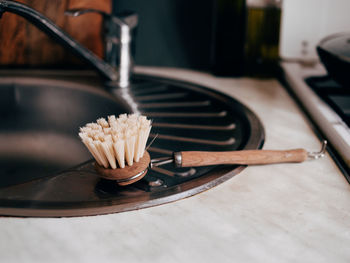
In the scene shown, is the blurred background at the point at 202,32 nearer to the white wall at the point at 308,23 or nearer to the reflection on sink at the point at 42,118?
the white wall at the point at 308,23

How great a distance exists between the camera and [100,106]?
3.33ft

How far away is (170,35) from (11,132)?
548 mm

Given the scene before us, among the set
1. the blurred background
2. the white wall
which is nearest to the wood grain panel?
the blurred background

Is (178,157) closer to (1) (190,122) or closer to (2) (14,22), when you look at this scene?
(1) (190,122)

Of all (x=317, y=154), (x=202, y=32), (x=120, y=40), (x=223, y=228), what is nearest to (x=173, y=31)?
(x=202, y=32)

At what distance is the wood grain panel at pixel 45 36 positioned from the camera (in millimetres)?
1081

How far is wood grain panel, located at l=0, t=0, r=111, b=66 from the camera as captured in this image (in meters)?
1.08

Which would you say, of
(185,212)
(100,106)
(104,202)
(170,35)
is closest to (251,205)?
(185,212)

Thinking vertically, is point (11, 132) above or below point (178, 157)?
below

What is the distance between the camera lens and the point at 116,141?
53 centimetres

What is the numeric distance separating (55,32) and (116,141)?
1.45 ft

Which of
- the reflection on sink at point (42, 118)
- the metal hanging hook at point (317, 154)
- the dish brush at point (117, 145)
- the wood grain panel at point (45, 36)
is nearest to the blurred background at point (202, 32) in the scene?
the wood grain panel at point (45, 36)

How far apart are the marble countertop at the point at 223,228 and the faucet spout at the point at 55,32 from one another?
485 millimetres

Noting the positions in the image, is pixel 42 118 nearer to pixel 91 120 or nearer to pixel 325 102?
pixel 91 120
